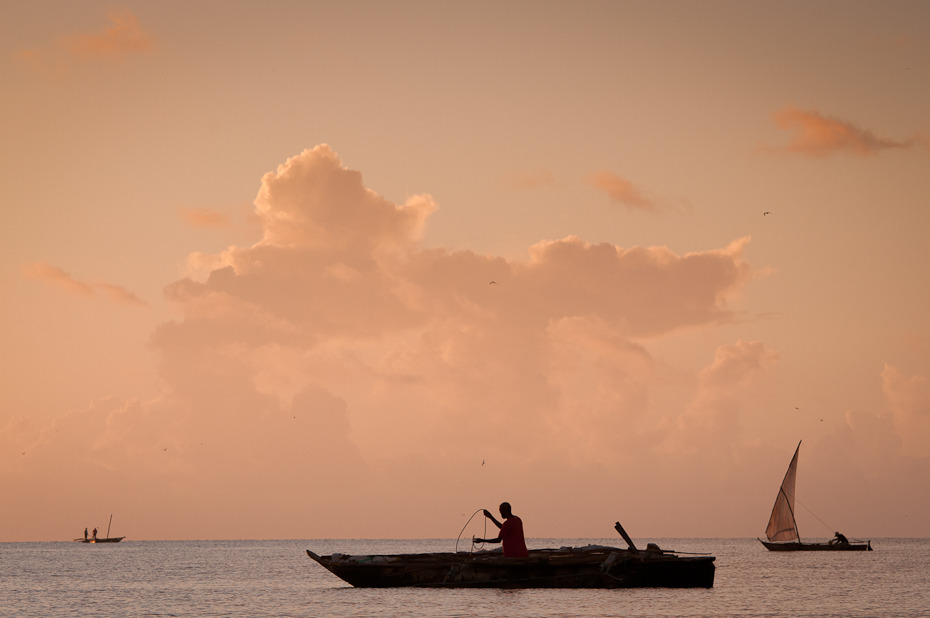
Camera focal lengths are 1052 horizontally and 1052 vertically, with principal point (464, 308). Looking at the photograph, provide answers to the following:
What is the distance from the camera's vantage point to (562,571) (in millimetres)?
45500

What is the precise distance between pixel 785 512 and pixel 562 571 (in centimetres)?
8380

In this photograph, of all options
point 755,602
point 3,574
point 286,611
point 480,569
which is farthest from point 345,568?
point 3,574

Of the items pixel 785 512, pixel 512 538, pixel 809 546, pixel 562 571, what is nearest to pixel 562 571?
pixel 562 571

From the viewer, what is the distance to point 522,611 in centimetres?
4175

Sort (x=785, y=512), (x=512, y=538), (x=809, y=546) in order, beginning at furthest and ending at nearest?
(x=809, y=546) < (x=785, y=512) < (x=512, y=538)

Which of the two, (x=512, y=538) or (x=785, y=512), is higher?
(x=785, y=512)

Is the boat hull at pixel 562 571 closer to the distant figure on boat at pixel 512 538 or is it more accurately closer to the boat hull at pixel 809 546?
the distant figure on boat at pixel 512 538

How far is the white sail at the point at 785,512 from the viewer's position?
11769cm

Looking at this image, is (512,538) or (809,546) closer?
(512,538)

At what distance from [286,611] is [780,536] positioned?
299ft

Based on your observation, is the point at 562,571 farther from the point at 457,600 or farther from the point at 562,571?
the point at 457,600

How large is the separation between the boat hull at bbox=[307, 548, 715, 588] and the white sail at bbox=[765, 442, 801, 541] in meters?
75.6

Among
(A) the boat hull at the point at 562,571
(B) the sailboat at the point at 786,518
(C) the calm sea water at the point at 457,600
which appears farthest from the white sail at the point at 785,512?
(A) the boat hull at the point at 562,571

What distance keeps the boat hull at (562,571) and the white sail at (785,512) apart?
75.6m
